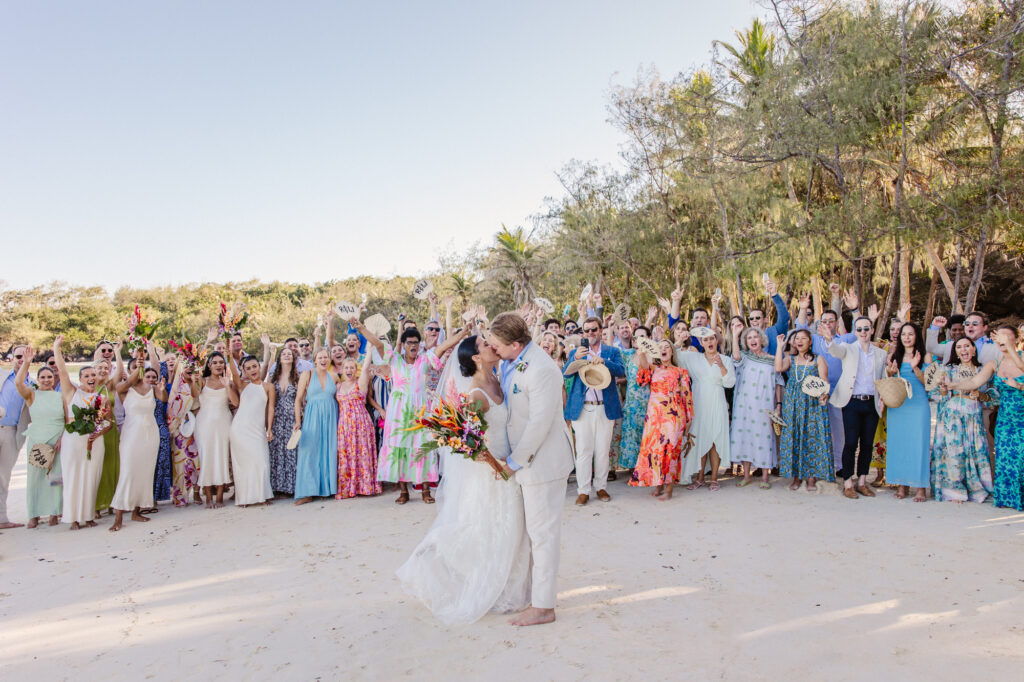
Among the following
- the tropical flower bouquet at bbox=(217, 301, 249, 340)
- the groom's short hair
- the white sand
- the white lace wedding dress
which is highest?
the tropical flower bouquet at bbox=(217, 301, 249, 340)

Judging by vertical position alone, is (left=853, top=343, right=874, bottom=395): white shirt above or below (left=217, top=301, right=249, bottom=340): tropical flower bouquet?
below

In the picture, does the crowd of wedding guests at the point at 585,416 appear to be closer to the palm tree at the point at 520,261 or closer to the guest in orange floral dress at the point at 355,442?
the guest in orange floral dress at the point at 355,442

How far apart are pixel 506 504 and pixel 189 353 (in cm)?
529

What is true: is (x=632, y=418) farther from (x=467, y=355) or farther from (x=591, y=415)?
(x=467, y=355)

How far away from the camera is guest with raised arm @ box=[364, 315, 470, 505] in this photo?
7262mm

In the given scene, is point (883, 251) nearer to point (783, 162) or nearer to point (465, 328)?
point (783, 162)

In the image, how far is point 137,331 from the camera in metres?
7.49

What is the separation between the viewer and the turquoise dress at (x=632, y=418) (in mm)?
7656

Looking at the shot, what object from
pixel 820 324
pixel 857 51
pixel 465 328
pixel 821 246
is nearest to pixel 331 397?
pixel 465 328

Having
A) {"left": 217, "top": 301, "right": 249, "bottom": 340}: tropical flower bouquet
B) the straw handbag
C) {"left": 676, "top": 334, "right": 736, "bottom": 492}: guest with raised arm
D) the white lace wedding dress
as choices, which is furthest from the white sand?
{"left": 217, "top": 301, "right": 249, "bottom": 340}: tropical flower bouquet

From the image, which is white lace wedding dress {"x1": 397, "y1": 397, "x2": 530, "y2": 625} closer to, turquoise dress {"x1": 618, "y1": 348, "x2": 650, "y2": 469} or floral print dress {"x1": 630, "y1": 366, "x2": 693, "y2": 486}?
floral print dress {"x1": 630, "y1": 366, "x2": 693, "y2": 486}

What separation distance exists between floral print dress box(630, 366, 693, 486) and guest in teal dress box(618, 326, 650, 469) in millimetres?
457

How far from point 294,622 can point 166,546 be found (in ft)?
8.44

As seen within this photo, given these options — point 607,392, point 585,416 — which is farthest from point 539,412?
point 607,392
